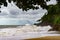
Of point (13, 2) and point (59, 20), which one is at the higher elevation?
point (59, 20)

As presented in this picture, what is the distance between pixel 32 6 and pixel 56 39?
6807 millimetres

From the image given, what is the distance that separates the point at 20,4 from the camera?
2113 mm

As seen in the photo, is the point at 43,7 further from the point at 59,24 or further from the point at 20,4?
the point at 59,24

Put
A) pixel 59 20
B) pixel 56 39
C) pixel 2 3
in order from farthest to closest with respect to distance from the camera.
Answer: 1. pixel 59 20
2. pixel 56 39
3. pixel 2 3

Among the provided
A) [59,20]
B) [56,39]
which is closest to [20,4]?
[56,39]

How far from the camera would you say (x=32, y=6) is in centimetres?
212

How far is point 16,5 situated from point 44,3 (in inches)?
11.3

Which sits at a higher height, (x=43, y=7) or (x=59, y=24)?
(x=59, y=24)

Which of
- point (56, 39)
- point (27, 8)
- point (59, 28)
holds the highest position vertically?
point (59, 28)

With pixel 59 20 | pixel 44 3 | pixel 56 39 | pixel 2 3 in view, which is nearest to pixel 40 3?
pixel 44 3

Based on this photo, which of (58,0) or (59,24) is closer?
(58,0)

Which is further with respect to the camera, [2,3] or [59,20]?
[59,20]

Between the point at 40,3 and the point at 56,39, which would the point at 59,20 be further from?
the point at 40,3

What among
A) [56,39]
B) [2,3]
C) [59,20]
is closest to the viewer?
[2,3]
